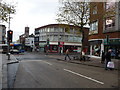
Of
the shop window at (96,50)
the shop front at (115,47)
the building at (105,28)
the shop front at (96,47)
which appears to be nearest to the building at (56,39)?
the shop front at (96,47)

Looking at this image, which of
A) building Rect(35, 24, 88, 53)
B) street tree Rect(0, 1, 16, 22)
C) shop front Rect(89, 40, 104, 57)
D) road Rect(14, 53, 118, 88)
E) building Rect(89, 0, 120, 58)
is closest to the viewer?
road Rect(14, 53, 118, 88)

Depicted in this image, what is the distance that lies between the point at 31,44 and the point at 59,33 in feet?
84.4

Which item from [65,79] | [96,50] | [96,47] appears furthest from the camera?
[96,47]

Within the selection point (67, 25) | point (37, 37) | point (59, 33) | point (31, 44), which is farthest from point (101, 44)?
point (31, 44)

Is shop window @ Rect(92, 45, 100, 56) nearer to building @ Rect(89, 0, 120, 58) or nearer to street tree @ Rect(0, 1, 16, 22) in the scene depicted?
building @ Rect(89, 0, 120, 58)

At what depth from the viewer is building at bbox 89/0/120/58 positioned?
19.3m

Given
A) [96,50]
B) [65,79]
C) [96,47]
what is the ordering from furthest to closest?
[96,47] → [96,50] → [65,79]

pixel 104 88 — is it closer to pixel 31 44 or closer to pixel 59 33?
pixel 59 33

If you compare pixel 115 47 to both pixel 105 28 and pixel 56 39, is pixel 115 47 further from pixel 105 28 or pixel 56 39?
pixel 56 39

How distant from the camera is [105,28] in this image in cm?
2666

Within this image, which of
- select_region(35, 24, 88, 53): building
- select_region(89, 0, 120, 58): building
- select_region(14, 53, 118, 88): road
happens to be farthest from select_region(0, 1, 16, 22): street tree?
select_region(35, 24, 88, 53): building

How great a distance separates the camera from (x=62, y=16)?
20.6 meters

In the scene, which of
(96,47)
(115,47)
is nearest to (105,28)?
(115,47)

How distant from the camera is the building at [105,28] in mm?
19312
